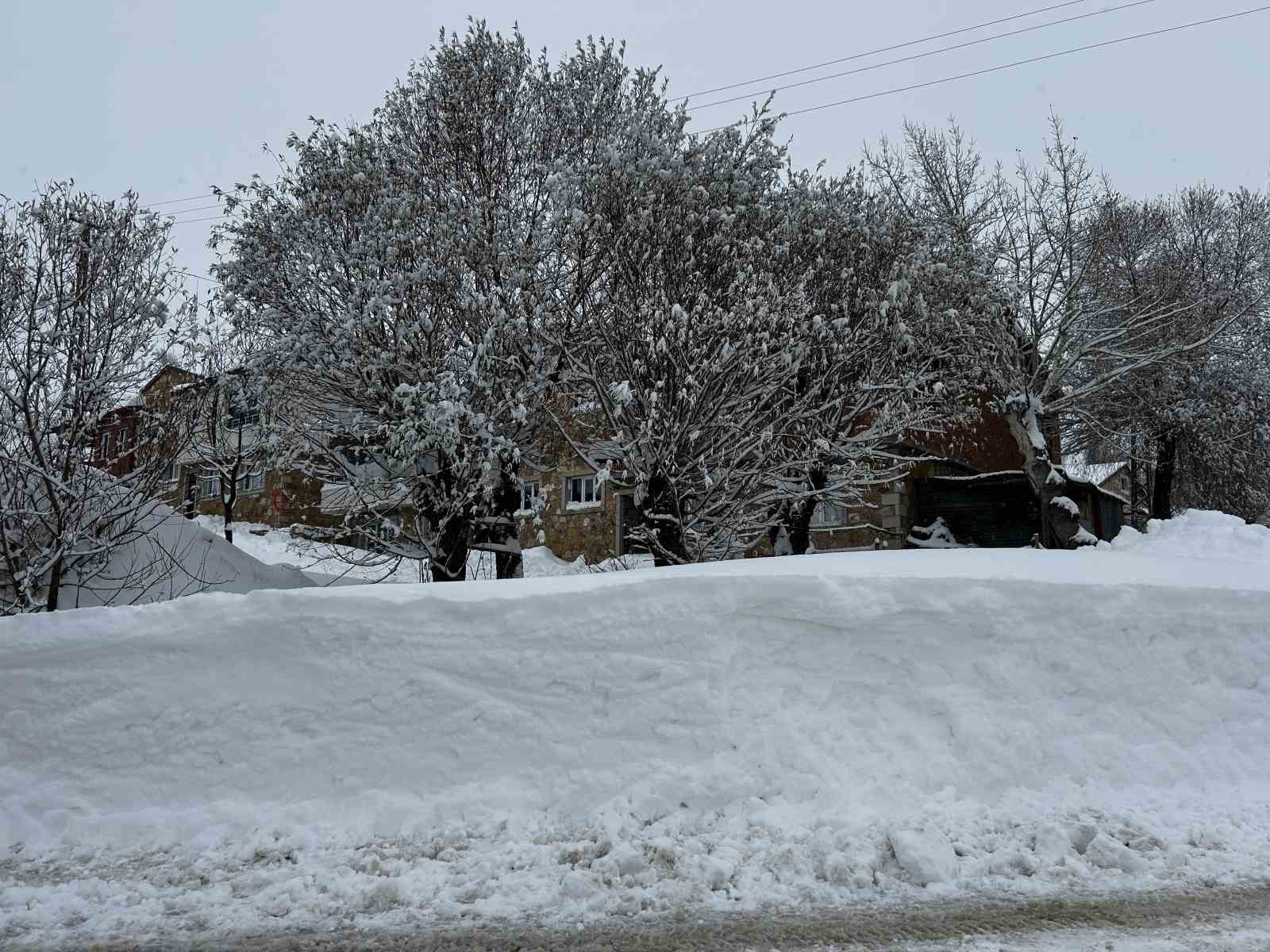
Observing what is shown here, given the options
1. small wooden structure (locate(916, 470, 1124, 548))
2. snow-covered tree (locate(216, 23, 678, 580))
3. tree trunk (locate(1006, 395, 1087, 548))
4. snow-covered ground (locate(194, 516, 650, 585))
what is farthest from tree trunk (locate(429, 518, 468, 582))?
small wooden structure (locate(916, 470, 1124, 548))

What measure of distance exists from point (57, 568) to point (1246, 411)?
945 inches

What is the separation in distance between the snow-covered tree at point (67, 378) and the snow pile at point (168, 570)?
26.3 inches

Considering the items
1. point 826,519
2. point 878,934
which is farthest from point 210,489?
point 878,934

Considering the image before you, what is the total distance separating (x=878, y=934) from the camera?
11.4 ft

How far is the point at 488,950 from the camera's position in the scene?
337cm

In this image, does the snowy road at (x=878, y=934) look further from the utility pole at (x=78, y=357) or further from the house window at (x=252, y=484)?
the house window at (x=252, y=484)

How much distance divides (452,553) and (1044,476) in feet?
37.8

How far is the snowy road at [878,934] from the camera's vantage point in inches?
132

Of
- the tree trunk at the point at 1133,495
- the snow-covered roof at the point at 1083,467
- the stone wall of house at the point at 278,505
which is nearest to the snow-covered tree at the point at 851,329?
the tree trunk at the point at 1133,495

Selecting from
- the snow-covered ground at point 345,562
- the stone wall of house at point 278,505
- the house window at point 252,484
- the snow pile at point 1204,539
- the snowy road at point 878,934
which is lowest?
→ the snowy road at point 878,934

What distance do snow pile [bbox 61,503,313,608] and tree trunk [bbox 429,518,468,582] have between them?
Answer: 2430 millimetres

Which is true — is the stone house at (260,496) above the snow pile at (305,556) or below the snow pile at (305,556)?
above

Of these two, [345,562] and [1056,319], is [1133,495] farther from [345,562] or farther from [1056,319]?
[345,562]

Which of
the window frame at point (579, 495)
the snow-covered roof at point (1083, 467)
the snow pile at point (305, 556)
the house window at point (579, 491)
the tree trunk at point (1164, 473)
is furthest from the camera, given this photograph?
the snow-covered roof at point (1083, 467)
